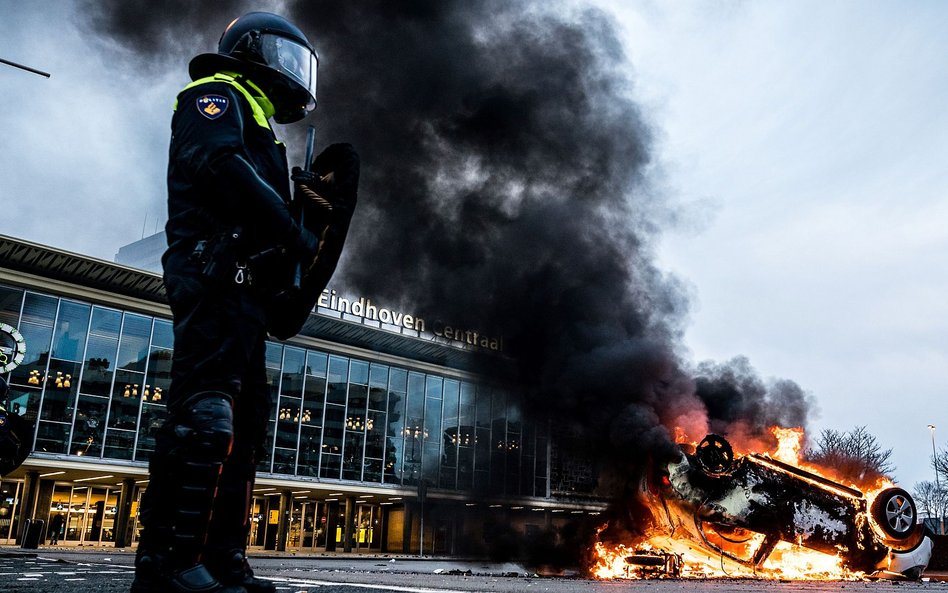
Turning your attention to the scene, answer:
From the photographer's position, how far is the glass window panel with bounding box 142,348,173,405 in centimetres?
2886

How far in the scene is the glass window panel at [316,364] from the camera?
1340 inches

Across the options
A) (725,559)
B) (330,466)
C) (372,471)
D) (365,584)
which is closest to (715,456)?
(725,559)

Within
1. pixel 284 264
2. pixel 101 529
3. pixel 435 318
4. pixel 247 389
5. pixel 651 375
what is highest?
pixel 435 318

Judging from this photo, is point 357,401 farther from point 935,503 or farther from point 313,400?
point 935,503

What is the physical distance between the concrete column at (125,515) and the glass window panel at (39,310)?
7432 millimetres

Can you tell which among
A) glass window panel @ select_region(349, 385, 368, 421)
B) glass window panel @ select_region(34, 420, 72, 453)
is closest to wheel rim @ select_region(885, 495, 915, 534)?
glass window panel @ select_region(349, 385, 368, 421)

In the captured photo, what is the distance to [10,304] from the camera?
26.6m

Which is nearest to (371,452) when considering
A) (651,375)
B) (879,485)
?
(651,375)

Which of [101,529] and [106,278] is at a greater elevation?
[106,278]

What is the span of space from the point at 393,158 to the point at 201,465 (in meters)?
19.1

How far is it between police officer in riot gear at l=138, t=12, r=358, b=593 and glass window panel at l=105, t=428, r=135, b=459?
28.3 m

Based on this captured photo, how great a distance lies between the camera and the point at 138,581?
93.3 inches

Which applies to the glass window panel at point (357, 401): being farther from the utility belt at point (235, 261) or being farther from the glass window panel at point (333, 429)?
the utility belt at point (235, 261)

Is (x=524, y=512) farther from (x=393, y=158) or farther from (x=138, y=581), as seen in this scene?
(x=138, y=581)
